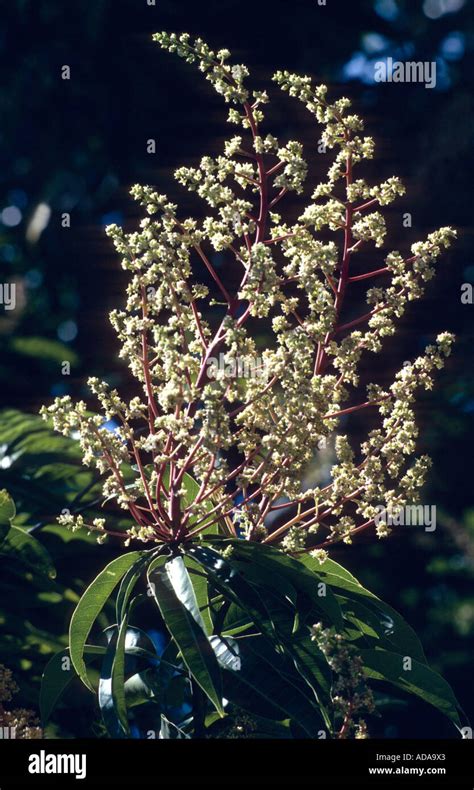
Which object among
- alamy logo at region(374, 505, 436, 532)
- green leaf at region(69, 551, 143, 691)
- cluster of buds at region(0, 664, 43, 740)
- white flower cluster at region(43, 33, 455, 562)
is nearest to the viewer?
white flower cluster at region(43, 33, 455, 562)

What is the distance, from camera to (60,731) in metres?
1.44

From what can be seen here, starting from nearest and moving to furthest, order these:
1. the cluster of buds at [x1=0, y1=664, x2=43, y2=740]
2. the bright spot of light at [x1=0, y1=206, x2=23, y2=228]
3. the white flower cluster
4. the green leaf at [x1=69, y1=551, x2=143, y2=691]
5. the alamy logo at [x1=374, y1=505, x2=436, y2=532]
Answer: the white flower cluster < the green leaf at [x1=69, y1=551, x2=143, y2=691] < the cluster of buds at [x1=0, y1=664, x2=43, y2=740] < the alamy logo at [x1=374, y1=505, x2=436, y2=532] < the bright spot of light at [x1=0, y1=206, x2=23, y2=228]

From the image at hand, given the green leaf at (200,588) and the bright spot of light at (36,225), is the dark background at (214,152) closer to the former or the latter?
the bright spot of light at (36,225)

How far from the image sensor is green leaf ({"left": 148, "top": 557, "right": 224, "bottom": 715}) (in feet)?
3.51

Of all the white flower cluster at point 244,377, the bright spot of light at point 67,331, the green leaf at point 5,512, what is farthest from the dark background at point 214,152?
the white flower cluster at point 244,377

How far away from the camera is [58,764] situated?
128 centimetres

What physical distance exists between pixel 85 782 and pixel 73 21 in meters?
1.18

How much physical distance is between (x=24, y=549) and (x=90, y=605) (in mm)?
173

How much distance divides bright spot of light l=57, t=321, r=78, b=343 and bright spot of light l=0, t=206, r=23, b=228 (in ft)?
0.63

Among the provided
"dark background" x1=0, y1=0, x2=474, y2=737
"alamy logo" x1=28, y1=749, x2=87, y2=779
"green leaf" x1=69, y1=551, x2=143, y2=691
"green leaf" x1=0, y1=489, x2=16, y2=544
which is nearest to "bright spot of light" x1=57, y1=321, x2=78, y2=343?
"dark background" x1=0, y1=0, x2=474, y2=737

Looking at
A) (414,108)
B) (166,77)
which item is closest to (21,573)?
(166,77)

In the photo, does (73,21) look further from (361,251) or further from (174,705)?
(174,705)

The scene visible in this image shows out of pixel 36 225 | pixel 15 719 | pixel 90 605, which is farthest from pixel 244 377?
pixel 36 225

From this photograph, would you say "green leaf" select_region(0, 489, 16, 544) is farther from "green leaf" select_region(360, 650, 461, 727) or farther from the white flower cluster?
"green leaf" select_region(360, 650, 461, 727)
